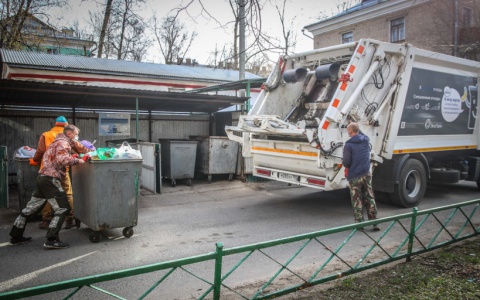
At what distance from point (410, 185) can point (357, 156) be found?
2567 mm

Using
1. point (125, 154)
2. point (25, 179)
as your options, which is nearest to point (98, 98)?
point (25, 179)

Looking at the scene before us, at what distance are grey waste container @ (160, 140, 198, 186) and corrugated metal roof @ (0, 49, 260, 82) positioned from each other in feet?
18.2

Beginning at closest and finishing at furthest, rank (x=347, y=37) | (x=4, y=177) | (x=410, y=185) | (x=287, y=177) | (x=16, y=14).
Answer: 1. (x=287, y=177)
2. (x=4, y=177)
3. (x=410, y=185)
4. (x=16, y=14)
5. (x=347, y=37)

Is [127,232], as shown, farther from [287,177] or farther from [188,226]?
[287,177]

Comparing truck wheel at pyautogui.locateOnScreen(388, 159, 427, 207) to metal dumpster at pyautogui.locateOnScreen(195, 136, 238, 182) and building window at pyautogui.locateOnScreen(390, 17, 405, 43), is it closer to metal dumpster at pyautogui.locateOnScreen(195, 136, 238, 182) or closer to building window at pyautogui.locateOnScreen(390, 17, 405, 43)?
metal dumpster at pyautogui.locateOnScreen(195, 136, 238, 182)

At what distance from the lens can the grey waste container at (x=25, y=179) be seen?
21.5ft

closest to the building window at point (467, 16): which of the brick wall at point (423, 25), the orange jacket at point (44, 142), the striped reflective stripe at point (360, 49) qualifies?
the brick wall at point (423, 25)

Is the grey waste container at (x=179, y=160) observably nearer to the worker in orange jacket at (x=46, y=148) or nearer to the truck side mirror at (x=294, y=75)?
the truck side mirror at (x=294, y=75)

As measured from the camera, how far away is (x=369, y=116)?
6691 mm

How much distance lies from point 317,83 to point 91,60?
13.0 metres

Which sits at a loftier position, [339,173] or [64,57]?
[64,57]

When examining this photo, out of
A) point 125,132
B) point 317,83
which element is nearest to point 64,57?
point 125,132

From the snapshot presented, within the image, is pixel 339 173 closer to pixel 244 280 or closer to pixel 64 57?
pixel 244 280

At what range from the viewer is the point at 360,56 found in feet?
21.1
